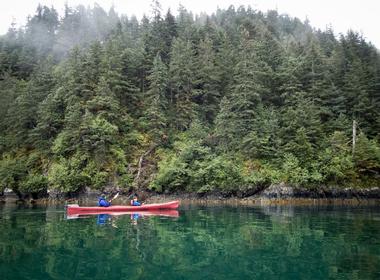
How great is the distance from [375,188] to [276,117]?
13.4m

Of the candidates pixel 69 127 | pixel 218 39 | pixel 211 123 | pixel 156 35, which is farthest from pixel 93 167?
pixel 218 39

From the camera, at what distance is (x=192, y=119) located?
49.2 m

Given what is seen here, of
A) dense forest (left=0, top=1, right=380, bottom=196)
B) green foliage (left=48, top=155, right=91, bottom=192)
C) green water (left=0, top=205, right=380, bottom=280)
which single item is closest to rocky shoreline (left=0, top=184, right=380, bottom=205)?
dense forest (left=0, top=1, right=380, bottom=196)

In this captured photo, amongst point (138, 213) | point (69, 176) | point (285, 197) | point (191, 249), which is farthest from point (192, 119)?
point (191, 249)

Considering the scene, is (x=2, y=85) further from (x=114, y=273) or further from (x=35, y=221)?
(x=114, y=273)

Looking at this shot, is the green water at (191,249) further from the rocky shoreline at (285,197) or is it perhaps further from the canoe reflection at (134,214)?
the rocky shoreline at (285,197)

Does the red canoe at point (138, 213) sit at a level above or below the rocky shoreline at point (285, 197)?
below

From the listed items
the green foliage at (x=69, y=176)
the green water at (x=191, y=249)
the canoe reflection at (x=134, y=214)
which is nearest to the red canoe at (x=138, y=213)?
the canoe reflection at (x=134, y=214)

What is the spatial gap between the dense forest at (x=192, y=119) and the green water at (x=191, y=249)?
18.1 m

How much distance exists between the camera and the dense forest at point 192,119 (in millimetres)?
41281

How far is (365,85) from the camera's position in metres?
47.6

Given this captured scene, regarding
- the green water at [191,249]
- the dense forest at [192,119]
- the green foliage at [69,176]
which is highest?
the dense forest at [192,119]

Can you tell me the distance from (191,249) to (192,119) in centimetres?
3515

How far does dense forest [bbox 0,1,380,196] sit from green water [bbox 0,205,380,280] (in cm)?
1809
